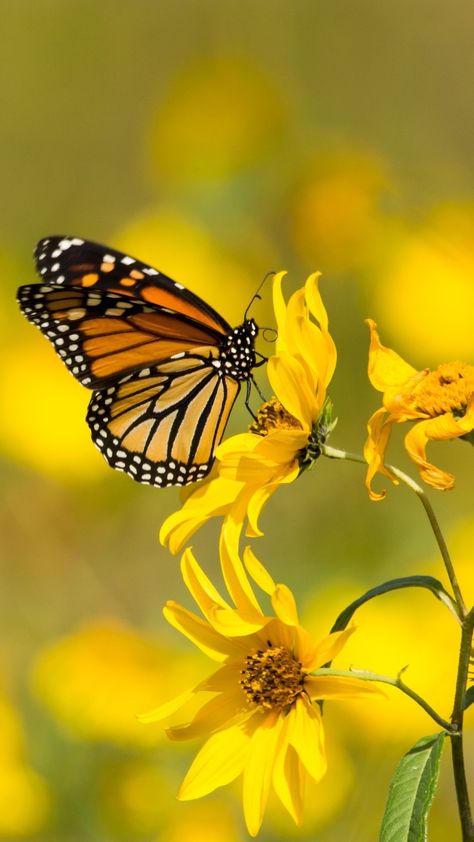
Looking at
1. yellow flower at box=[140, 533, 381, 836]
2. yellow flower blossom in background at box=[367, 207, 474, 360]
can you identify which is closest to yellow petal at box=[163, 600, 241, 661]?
yellow flower at box=[140, 533, 381, 836]

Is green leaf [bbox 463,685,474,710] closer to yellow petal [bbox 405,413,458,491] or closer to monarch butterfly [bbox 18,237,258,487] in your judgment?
yellow petal [bbox 405,413,458,491]

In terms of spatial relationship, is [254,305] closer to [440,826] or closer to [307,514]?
[307,514]

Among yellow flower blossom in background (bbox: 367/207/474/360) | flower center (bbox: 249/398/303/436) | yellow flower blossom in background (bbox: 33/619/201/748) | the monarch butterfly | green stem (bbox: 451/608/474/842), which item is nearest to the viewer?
green stem (bbox: 451/608/474/842)

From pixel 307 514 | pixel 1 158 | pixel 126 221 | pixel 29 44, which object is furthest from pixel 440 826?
pixel 29 44

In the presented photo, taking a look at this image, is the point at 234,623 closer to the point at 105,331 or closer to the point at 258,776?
the point at 258,776

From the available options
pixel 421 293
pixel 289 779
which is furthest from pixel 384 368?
pixel 421 293

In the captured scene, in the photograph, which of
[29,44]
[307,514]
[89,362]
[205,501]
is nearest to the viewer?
[205,501]
